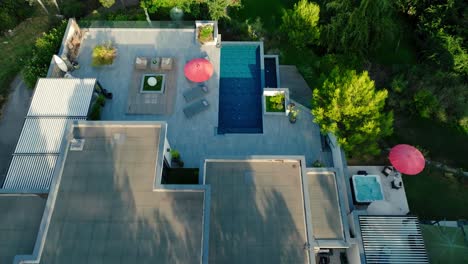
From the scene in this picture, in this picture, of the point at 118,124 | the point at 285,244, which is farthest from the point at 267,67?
the point at 285,244

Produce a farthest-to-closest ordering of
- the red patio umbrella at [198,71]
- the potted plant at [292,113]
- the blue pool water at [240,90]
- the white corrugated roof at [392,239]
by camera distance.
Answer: the blue pool water at [240,90], the red patio umbrella at [198,71], the potted plant at [292,113], the white corrugated roof at [392,239]

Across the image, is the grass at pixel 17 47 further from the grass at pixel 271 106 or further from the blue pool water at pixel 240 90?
the grass at pixel 271 106

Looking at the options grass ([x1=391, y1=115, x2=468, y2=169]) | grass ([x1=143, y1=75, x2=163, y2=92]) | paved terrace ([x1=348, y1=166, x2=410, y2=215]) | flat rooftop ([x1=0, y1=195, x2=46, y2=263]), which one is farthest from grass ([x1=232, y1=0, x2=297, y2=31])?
flat rooftop ([x1=0, y1=195, x2=46, y2=263])

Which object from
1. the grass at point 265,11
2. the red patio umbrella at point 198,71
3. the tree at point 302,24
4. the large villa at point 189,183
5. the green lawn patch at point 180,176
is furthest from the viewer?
the grass at point 265,11

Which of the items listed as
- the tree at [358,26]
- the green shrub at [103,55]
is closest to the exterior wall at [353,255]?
the tree at [358,26]

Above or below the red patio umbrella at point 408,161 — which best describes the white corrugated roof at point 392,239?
below

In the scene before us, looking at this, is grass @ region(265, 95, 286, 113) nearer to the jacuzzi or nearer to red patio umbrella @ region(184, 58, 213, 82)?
red patio umbrella @ region(184, 58, 213, 82)

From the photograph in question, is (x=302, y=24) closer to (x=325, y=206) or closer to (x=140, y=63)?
(x=140, y=63)
